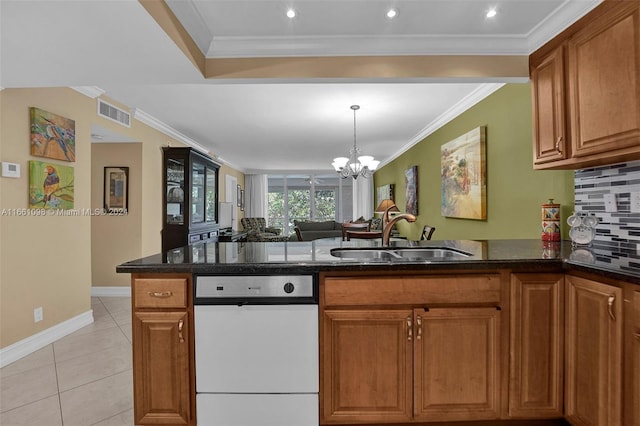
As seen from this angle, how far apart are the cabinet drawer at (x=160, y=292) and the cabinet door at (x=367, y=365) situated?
0.70 meters

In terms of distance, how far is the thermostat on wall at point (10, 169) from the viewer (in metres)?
2.52

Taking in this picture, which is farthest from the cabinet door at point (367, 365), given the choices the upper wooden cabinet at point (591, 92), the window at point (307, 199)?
the window at point (307, 199)

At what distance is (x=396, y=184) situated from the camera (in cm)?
723

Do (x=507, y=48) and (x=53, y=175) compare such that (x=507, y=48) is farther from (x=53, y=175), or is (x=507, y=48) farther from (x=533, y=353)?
(x=53, y=175)

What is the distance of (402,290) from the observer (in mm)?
1544

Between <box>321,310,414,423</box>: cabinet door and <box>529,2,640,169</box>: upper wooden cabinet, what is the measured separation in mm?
1340

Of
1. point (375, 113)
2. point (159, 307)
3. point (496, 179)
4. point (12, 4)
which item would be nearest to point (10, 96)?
point (12, 4)

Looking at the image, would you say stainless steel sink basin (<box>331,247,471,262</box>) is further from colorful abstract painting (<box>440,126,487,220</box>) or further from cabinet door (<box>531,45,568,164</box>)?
colorful abstract painting (<box>440,126,487,220</box>)

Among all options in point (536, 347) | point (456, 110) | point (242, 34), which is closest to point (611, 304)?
point (536, 347)

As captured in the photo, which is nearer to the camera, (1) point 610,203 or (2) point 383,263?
(2) point 383,263

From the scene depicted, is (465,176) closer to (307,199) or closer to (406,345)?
(406,345)

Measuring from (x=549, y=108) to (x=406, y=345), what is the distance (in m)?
1.70

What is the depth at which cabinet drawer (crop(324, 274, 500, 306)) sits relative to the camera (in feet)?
5.06

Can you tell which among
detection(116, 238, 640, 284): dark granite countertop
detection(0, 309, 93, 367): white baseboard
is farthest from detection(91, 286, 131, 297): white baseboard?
detection(116, 238, 640, 284): dark granite countertop
